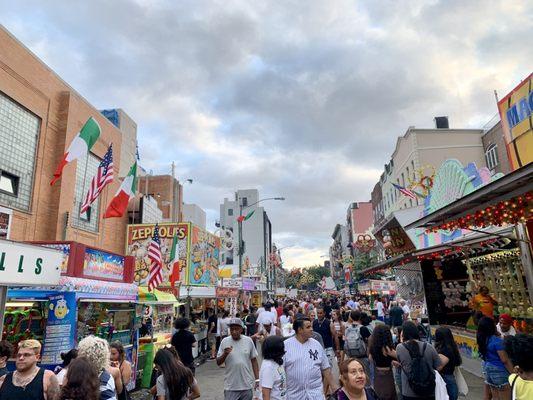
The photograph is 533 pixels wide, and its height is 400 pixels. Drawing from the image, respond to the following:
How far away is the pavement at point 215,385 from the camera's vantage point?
29.8 feet

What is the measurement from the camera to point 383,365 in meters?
5.34

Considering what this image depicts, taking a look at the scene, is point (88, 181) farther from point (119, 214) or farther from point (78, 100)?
point (119, 214)

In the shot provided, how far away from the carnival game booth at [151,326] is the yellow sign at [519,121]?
11766 mm

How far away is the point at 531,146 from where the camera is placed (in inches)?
397

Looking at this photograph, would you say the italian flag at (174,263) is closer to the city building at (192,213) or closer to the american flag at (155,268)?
the american flag at (155,268)

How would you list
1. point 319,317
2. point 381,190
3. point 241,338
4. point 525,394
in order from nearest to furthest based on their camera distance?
point 525,394 < point 241,338 < point 319,317 < point 381,190

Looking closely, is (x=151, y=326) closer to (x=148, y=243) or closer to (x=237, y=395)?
(x=237, y=395)

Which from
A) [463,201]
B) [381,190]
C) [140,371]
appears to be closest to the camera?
[463,201]

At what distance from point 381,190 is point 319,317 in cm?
3850

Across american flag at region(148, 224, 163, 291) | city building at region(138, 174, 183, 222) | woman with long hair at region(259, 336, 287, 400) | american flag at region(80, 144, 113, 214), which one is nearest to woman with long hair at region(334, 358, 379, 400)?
woman with long hair at region(259, 336, 287, 400)

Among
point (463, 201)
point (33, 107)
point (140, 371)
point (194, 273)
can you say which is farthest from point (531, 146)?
point (194, 273)

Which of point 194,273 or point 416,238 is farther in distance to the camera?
point 194,273

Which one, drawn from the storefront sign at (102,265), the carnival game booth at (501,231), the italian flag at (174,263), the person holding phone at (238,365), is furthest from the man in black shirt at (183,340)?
the italian flag at (174,263)

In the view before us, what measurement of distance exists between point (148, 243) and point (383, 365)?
2086 cm
